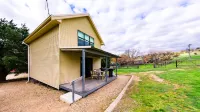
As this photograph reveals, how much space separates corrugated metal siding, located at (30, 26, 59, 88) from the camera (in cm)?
760

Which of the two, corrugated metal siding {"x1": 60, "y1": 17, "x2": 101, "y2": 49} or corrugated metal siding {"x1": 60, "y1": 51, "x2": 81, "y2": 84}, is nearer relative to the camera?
corrugated metal siding {"x1": 60, "y1": 51, "x2": 81, "y2": 84}

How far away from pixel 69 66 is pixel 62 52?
123 centimetres

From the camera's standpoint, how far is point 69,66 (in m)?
8.17

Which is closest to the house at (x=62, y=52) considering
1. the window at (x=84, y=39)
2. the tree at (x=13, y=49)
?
the window at (x=84, y=39)

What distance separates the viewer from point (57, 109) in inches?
179

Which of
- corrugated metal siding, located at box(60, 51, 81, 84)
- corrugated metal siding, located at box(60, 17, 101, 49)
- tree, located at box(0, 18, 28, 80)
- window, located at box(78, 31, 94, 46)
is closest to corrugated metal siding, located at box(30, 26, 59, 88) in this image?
corrugated metal siding, located at box(60, 51, 81, 84)

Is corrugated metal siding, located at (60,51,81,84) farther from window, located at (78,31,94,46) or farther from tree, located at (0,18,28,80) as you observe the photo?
tree, located at (0,18,28,80)

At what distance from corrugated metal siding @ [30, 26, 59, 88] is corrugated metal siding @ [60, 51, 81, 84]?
12.3 inches

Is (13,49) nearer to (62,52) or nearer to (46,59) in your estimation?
(46,59)

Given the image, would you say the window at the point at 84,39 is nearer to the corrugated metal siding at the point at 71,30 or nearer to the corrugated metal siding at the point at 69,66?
the corrugated metal siding at the point at 71,30

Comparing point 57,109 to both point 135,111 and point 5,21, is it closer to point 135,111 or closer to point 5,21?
point 135,111

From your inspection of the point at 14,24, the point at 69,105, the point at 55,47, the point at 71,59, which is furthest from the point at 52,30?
the point at 14,24

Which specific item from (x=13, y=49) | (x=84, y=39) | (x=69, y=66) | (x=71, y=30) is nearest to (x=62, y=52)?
(x=69, y=66)

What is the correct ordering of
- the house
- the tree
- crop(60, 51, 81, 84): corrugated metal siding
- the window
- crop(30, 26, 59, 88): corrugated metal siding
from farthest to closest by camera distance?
the tree < the window < crop(30, 26, 59, 88): corrugated metal siding < crop(60, 51, 81, 84): corrugated metal siding < the house
